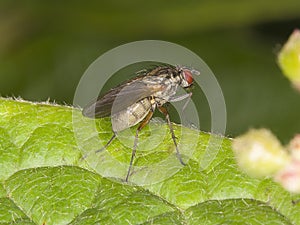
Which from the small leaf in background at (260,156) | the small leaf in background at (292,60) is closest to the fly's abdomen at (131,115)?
the small leaf in background at (260,156)

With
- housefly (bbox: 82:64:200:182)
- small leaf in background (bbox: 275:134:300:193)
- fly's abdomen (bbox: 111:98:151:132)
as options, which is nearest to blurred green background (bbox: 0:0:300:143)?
housefly (bbox: 82:64:200:182)

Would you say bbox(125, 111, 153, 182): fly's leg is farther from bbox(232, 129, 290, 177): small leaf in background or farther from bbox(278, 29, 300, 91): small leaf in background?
bbox(278, 29, 300, 91): small leaf in background

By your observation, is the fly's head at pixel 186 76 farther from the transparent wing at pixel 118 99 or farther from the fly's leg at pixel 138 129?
the fly's leg at pixel 138 129

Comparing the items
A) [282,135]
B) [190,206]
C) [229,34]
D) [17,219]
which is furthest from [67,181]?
[229,34]

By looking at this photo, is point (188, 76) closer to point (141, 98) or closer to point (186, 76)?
point (186, 76)

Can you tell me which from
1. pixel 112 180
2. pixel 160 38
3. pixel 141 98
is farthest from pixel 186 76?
pixel 160 38

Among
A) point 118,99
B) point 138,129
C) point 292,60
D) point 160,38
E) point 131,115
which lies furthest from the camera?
point 160,38
